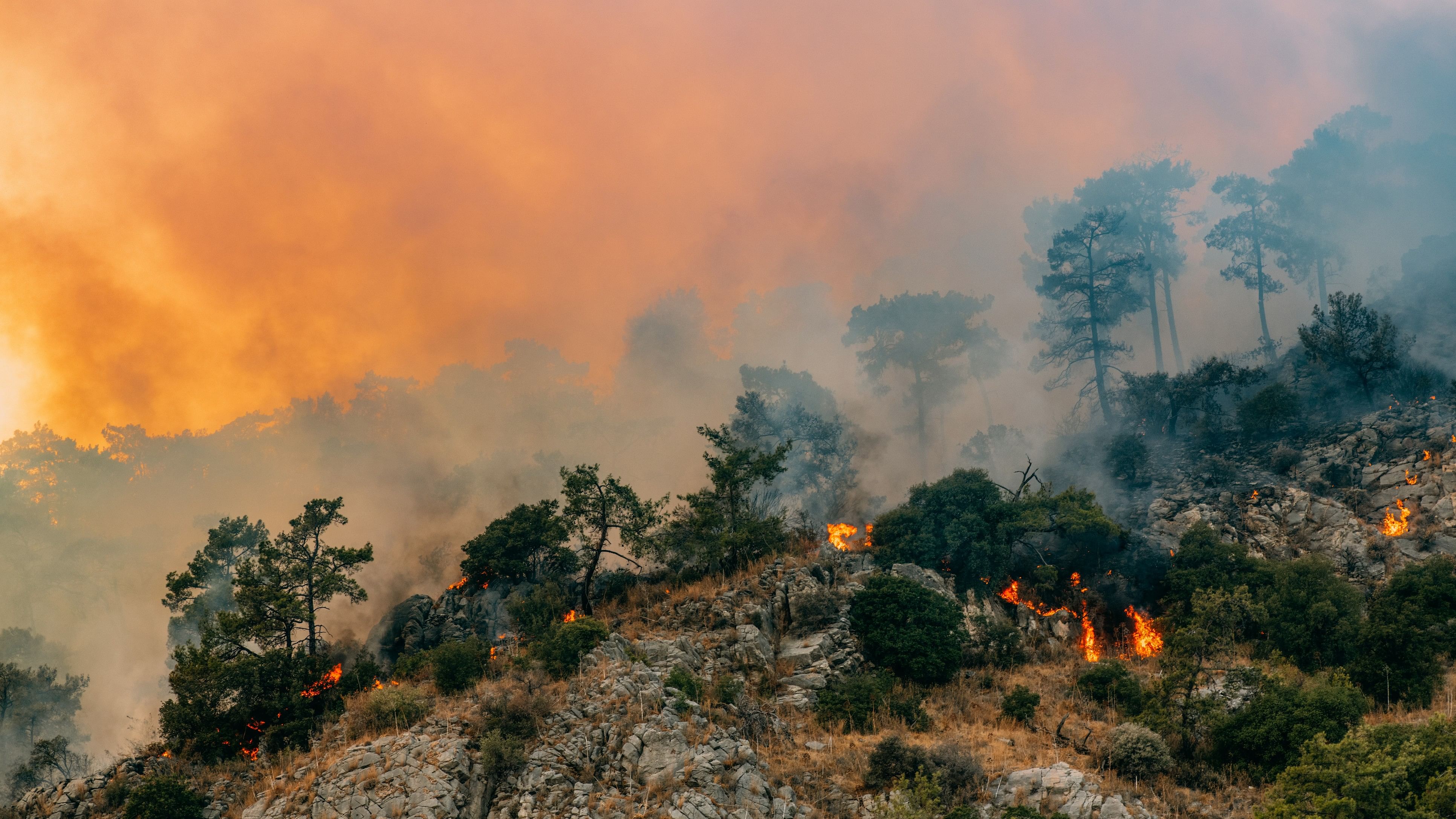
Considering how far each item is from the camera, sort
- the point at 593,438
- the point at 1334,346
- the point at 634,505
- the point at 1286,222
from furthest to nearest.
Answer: the point at 593,438, the point at 1286,222, the point at 1334,346, the point at 634,505

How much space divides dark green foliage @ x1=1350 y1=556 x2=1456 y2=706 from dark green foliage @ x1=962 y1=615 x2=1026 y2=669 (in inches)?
514

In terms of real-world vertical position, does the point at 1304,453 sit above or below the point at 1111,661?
above

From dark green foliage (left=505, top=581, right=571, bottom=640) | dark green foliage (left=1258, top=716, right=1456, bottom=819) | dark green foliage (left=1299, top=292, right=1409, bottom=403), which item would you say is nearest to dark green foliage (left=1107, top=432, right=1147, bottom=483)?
dark green foliage (left=1299, top=292, right=1409, bottom=403)

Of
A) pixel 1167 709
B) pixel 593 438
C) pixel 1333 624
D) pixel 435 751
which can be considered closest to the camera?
pixel 435 751

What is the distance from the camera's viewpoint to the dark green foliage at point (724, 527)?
39.2 metres

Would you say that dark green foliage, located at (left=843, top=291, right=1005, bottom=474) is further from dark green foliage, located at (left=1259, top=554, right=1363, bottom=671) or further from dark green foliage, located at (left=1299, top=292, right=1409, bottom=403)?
dark green foliage, located at (left=1259, top=554, right=1363, bottom=671)

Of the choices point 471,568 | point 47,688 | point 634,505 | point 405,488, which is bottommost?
point 47,688

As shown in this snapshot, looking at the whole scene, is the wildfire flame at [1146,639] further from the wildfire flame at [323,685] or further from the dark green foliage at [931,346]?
the wildfire flame at [323,685]

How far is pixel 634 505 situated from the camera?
38.4 m

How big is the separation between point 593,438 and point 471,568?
125ft

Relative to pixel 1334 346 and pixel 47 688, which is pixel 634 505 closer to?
pixel 47 688

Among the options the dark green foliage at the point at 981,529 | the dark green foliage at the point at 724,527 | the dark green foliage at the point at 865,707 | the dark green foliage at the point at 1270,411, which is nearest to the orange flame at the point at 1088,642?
the dark green foliage at the point at 981,529

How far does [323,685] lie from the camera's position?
94.4ft

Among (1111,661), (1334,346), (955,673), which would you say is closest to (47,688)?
(955,673)
